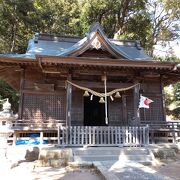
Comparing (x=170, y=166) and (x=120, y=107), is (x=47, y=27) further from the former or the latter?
(x=170, y=166)

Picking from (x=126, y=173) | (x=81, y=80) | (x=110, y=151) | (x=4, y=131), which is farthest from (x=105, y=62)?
(x=126, y=173)

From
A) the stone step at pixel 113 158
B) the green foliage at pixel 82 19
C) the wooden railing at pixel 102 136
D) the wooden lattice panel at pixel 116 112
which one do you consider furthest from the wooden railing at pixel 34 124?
the green foliage at pixel 82 19

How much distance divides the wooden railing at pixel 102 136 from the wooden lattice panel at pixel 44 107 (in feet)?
5.81

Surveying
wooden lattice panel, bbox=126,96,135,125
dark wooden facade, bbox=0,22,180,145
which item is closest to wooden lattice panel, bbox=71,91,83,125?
dark wooden facade, bbox=0,22,180,145

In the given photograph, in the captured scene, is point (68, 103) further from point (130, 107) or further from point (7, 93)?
point (7, 93)

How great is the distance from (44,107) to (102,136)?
11.7 ft

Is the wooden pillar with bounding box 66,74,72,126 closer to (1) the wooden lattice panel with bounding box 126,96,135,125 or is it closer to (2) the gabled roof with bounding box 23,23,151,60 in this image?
(2) the gabled roof with bounding box 23,23,151,60

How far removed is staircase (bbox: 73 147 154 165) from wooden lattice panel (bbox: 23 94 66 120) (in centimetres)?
313

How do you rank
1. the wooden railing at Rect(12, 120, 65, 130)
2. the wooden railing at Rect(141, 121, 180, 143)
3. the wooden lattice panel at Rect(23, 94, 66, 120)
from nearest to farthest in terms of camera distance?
the wooden railing at Rect(12, 120, 65, 130) → the wooden railing at Rect(141, 121, 180, 143) → the wooden lattice panel at Rect(23, 94, 66, 120)

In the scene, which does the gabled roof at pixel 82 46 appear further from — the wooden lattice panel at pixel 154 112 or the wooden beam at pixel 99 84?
the wooden lattice panel at pixel 154 112

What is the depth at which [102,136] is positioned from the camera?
30.7 feet

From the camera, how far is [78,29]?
25828 millimetres

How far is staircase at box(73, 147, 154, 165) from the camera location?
8.08m

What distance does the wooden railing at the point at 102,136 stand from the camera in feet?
29.9
